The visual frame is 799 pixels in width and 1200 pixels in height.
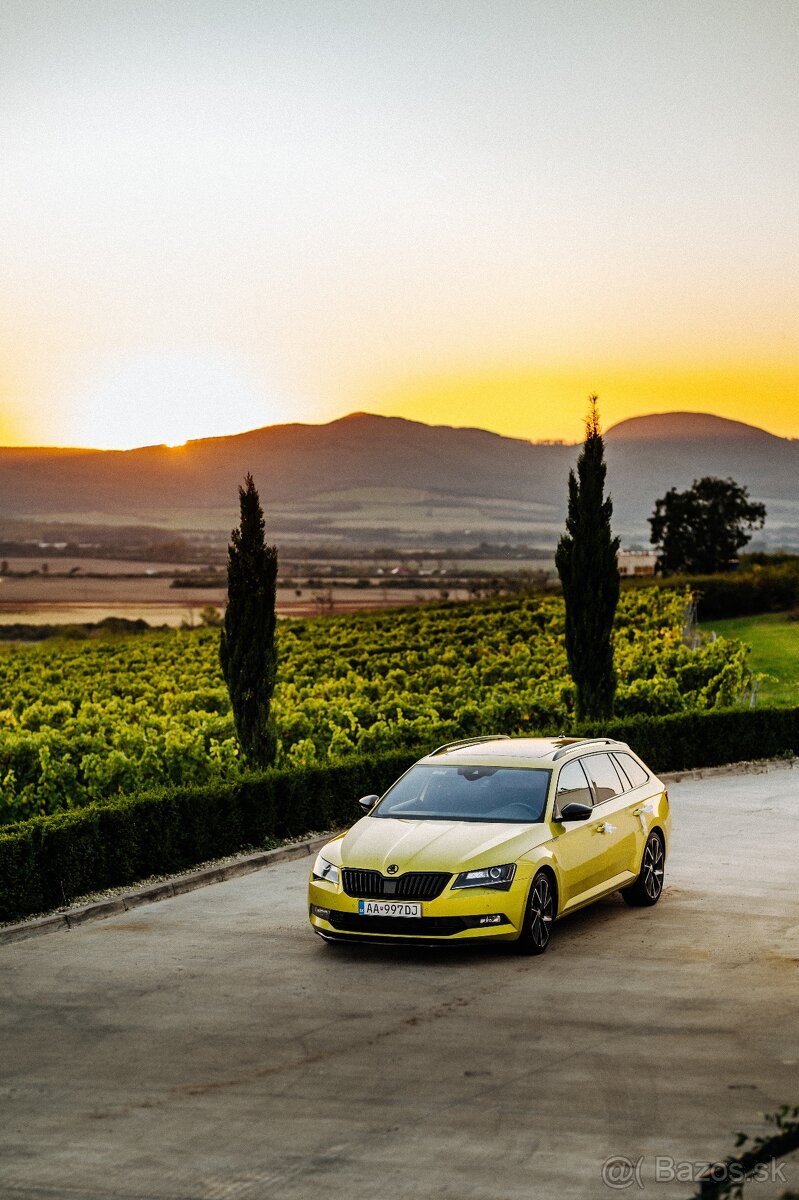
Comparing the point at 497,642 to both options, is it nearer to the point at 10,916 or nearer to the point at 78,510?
the point at 10,916

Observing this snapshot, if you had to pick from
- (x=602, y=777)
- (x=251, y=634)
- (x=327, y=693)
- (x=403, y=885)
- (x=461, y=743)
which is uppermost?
(x=251, y=634)

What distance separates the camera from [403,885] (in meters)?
12.0

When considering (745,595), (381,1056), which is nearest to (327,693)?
(381,1056)

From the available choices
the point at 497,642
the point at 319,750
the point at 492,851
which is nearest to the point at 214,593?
the point at 497,642

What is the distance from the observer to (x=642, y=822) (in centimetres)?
1434

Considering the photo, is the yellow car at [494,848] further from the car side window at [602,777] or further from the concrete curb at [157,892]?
the concrete curb at [157,892]

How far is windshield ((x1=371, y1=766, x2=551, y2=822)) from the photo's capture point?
1296 cm

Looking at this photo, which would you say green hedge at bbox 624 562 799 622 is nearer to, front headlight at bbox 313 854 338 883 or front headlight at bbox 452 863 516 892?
front headlight at bbox 313 854 338 883

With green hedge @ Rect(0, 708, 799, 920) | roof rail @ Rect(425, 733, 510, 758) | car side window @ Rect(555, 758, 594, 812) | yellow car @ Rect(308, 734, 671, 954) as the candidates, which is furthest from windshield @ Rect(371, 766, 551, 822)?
green hedge @ Rect(0, 708, 799, 920)

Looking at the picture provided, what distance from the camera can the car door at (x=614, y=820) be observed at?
13552mm

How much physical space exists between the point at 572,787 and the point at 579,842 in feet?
2.01

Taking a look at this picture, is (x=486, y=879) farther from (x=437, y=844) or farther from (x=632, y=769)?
(x=632, y=769)

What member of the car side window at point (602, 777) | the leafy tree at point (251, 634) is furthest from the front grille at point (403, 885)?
the leafy tree at point (251, 634)

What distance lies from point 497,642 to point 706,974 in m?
41.4
